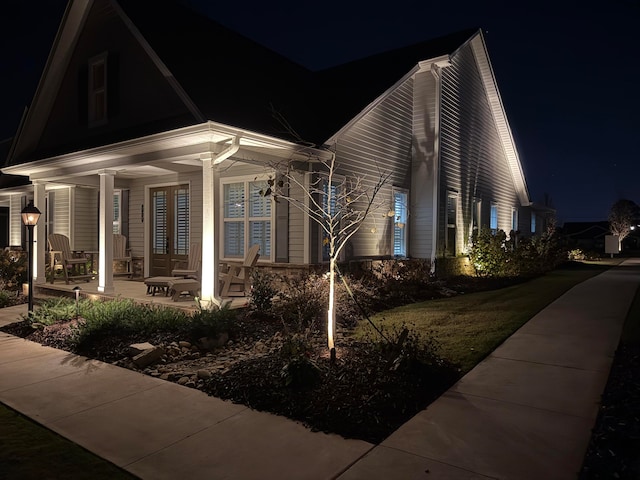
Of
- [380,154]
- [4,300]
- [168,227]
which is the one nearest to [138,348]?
[168,227]

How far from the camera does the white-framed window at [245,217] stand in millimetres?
10508

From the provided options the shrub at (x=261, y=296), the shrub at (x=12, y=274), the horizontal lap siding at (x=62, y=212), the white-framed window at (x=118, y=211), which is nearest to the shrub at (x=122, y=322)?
the shrub at (x=261, y=296)

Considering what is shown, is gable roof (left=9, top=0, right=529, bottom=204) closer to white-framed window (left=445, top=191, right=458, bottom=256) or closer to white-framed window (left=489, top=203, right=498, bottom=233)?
white-framed window (left=445, top=191, right=458, bottom=256)

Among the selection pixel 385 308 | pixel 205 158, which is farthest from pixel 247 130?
pixel 385 308

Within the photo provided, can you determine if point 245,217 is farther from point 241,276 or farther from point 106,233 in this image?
point 106,233

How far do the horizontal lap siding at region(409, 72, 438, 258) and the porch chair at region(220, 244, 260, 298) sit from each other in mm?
5497

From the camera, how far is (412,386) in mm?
4695

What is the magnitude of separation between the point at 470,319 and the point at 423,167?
614 cm

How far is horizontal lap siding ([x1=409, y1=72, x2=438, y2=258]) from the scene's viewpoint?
1312cm

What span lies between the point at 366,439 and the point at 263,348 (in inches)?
112

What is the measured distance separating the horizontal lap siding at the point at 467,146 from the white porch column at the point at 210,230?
25.3 feet

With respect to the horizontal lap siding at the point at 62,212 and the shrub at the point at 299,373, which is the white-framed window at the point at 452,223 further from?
the horizontal lap siding at the point at 62,212

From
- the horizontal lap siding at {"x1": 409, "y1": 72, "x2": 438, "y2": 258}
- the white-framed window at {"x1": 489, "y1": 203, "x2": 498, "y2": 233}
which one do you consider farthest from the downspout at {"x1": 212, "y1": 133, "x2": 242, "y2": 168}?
the white-framed window at {"x1": 489, "y1": 203, "x2": 498, "y2": 233}

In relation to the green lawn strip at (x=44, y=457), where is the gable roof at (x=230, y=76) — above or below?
above
